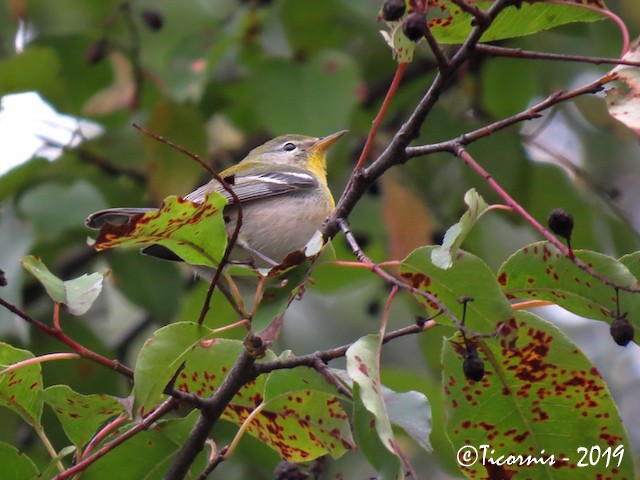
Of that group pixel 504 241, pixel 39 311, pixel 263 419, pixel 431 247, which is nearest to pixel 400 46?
pixel 431 247

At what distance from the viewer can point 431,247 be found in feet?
6.89

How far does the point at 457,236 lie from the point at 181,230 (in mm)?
652

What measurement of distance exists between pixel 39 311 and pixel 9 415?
98 centimetres

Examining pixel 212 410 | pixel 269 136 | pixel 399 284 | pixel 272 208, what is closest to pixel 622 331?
pixel 399 284

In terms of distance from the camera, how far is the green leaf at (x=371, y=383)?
1795 mm

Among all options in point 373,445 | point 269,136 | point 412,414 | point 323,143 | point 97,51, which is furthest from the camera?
point 269,136

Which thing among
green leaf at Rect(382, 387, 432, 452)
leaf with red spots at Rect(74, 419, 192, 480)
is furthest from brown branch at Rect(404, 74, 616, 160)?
leaf with red spots at Rect(74, 419, 192, 480)

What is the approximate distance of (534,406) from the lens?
2.32m

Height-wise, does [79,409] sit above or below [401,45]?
below

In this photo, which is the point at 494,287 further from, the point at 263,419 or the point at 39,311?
the point at 39,311

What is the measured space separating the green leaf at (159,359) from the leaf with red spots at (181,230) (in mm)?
184

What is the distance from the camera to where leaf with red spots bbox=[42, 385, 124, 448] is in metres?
2.26

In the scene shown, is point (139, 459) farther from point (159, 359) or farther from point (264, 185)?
point (264, 185)

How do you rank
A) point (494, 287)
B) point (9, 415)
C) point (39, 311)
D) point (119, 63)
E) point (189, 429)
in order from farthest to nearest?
point (119, 63), point (39, 311), point (9, 415), point (189, 429), point (494, 287)
